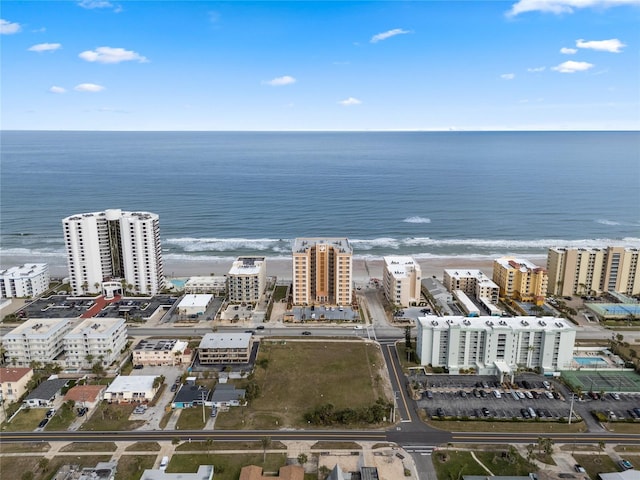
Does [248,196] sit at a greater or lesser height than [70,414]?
greater

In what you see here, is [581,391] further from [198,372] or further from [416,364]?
[198,372]

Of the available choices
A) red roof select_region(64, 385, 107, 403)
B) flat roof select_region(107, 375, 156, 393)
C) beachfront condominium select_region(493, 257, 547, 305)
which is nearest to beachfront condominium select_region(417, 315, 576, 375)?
beachfront condominium select_region(493, 257, 547, 305)

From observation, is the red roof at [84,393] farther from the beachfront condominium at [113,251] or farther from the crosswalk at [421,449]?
the crosswalk at [421,449]

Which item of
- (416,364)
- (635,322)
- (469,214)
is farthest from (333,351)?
(469,214)

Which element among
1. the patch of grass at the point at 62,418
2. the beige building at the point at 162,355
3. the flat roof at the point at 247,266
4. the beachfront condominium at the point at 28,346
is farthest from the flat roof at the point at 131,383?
the flat roof at the point at 247,266

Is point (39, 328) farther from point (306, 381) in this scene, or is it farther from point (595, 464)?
point (595, 464)

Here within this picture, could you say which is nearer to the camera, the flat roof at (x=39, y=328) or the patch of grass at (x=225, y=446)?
the patch of grass at (x=225, y=446)

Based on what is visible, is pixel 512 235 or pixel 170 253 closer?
pixel 170 253
